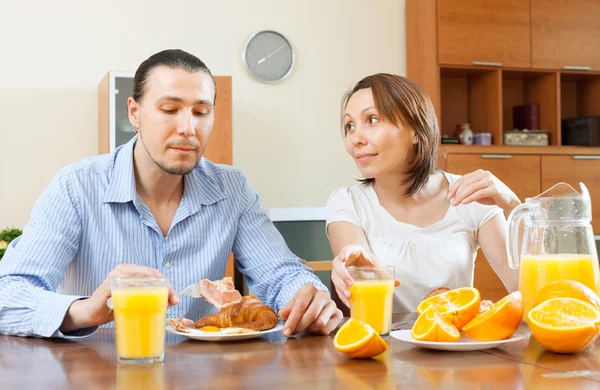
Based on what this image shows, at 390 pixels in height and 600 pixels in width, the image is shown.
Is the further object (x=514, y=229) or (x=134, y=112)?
(x=134, y=112)

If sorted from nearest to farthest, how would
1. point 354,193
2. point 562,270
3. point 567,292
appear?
point 567,292 < point 562,270 < point 354,193

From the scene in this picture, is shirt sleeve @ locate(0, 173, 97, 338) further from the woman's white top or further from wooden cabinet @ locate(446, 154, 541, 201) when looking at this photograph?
wooden cabinet @ locate(446, 154, 541, 201)

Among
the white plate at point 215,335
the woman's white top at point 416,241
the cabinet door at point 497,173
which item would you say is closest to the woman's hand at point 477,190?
the woman's white top at point 416,241

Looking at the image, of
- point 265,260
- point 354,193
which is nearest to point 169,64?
point 265,260

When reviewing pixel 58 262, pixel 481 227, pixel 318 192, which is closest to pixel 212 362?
pixel 58 262

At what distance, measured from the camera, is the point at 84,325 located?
133 cm

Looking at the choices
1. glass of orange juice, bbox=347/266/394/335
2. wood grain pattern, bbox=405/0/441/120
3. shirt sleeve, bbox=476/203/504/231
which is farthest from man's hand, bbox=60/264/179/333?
wood grain pattern, bbox=405/0/441/120

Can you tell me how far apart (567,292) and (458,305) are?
0.18 meters

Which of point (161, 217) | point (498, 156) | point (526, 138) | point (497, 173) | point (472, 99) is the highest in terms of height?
point (472, 99)

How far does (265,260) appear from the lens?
1.87 metres

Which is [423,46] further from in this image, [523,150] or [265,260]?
[265,260]

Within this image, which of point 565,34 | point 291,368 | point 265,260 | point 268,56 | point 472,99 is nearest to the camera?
point 291,368

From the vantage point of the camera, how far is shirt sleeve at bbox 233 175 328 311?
1.73 metres

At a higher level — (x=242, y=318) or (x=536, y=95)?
(x=536, y=95)
